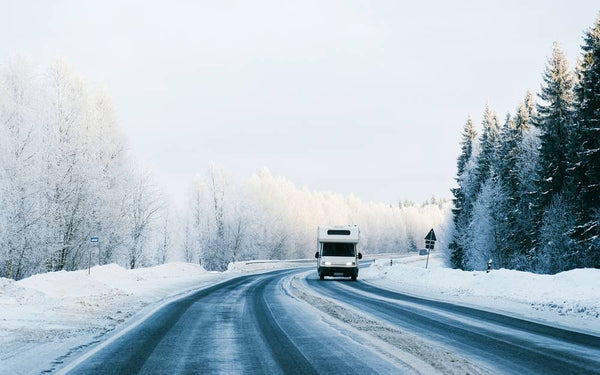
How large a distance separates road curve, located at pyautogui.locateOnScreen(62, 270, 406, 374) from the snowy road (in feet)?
0.05

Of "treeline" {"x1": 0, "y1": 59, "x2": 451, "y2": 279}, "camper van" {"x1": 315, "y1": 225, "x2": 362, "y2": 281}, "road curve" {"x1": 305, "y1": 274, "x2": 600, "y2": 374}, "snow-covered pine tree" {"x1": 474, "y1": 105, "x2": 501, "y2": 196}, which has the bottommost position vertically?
"road curve" {"x1": 305, "y1": 274, "x2": 600, "y2": 374}

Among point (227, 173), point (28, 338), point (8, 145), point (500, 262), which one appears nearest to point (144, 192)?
point (8, 145)

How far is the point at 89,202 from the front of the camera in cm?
3338

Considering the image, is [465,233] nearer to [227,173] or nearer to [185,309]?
[227,173]

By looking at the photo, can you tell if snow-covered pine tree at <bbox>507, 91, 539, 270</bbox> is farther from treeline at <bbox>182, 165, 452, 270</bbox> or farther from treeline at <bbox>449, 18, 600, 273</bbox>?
→ treeline at <bbox>182, 165, 452, 270</bbox>

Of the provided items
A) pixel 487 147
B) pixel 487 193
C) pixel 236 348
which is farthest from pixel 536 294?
pixel 487 147

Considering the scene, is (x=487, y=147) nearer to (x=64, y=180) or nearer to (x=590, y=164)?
(x=590, y=164)

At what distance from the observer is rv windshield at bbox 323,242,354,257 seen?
3288 cm

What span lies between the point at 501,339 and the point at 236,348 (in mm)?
4777

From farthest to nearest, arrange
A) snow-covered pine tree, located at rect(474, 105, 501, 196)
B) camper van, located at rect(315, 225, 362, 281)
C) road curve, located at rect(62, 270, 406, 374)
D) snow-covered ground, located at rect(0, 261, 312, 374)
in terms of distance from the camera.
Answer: snow-covered pine tree, located at rect(474, 105, 501, 196), camper van, located at rect(315, 225, 362, 281), snow-covered ground, located at rect(0, 261, 312, 374), road curve, located at rect(62, 270, 406, 374)

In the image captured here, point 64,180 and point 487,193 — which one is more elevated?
point 487,193

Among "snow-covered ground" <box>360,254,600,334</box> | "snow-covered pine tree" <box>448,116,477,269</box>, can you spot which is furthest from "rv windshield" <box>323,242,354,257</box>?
"snow-covered pine tree" <box>448,116,477,269</box>

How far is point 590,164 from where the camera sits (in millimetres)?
29938

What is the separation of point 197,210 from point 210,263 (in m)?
8.80
